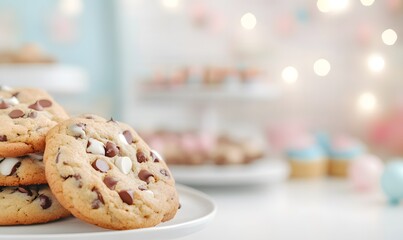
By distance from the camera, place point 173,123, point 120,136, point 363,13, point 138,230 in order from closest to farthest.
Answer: point 138,230 < point 120,136 < point 363,13 < point 173,123

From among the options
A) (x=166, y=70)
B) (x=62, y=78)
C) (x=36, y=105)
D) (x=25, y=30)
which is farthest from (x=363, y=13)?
(x=36, y=105)

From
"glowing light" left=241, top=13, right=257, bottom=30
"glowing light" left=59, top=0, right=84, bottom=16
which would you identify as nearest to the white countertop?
"glowing light" left=241, top=13, right=257, bottom=30

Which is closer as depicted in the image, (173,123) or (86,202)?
(86,202)

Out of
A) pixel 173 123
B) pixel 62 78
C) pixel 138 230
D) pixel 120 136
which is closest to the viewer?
pixel 138 230

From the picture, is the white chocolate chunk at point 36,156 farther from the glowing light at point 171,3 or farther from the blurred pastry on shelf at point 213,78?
the glowing light at point 171,3

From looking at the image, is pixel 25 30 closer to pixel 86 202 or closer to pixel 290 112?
pixel 290 112

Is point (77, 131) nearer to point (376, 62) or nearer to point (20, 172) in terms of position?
point (20, 172)

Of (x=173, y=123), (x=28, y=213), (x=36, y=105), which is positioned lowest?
(x=173, y=123)
